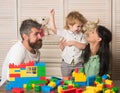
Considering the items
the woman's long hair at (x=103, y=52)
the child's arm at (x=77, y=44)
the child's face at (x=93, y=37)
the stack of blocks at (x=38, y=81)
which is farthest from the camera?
the child's arm at (x=77, y=44)

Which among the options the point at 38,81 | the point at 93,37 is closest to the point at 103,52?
the point at 93,37

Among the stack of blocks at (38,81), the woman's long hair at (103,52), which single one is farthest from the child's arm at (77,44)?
the stack of blocks at (38,81)

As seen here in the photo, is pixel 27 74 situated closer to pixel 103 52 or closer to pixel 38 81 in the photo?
pixel 38 81

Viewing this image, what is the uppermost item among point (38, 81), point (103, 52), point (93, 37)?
point (93, 37)

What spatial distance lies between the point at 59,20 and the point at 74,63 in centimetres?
71

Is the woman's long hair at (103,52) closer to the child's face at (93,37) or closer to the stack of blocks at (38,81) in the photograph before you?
the child's face at (93,37)

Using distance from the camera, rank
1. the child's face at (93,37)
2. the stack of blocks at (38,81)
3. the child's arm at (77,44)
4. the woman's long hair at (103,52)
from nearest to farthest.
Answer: the stack of blocks at (38,81), the woman's long hair at (103,52), the child's face at (93,37), the child's arm at (77,44)

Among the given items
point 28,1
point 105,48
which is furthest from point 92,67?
point 28,1

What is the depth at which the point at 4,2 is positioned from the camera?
10.7ft

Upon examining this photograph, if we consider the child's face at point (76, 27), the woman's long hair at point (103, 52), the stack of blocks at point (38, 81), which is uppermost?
the child's face at point (76, 27)

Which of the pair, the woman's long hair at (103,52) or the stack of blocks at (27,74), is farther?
the woman's long hair at (103,52)

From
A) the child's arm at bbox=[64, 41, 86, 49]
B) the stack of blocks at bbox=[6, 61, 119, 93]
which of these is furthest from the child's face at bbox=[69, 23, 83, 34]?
the stack of blocks at bbox=[6, 61, 119, 93]

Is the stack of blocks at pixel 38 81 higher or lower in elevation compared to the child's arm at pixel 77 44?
lower

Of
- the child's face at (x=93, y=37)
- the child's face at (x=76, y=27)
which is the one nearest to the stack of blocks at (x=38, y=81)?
the child's face at (x=93, y=37)
